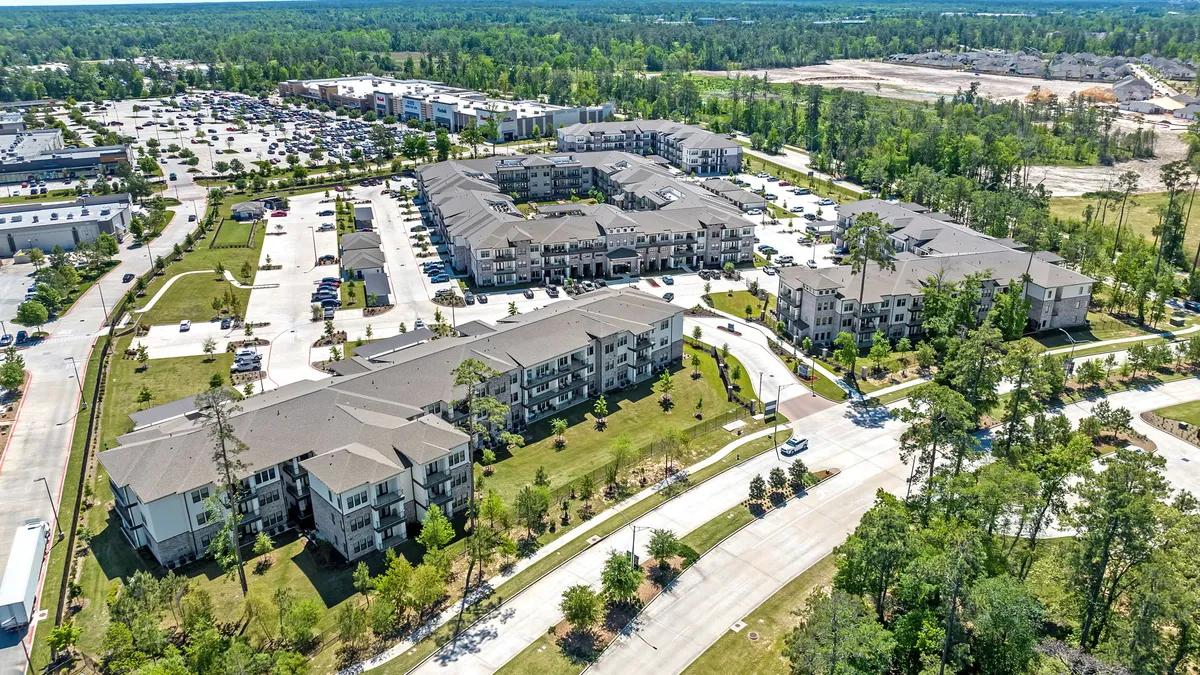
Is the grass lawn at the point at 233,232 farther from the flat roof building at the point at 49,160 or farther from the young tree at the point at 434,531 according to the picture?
the young tree at the point at 434,531

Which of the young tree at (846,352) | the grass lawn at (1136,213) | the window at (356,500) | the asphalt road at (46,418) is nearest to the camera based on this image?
the window at (356,500)

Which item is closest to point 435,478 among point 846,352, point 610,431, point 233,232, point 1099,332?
point 610,431

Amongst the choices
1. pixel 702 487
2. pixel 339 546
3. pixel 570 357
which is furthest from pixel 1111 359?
pixel 339 546

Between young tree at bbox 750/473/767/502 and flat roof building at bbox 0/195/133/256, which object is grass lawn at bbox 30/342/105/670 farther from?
flat roof building at bbox 0/195/133/256

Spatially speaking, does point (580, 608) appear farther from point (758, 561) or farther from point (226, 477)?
point (226, 477)

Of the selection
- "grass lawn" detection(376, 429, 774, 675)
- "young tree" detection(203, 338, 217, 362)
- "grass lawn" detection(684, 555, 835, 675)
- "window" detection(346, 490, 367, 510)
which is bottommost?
"grass lawn" detection(684, 555, 835, 675)

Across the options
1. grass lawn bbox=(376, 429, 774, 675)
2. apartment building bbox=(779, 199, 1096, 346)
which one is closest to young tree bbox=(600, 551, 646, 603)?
grass lawn bbox=(376, 429, 774, 675)

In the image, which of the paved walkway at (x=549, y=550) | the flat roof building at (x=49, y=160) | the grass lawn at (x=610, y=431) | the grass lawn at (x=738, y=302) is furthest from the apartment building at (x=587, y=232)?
the flat roof building at (x=49, y=160)
